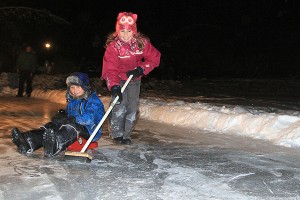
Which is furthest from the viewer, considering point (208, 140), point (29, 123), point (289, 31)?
point (289, 31)

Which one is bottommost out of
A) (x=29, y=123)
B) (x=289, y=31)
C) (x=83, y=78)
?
(x=29, y=123)

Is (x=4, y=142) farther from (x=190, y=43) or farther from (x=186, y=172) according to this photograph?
(x=190, y=43)

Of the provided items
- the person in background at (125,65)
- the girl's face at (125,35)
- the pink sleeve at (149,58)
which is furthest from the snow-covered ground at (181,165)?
the girl's face at (125,35)

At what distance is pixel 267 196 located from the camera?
3.08m

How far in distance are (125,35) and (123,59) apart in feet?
1.01

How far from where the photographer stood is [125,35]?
206 inches

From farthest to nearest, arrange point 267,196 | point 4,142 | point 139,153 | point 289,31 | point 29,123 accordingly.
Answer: point 289,31
point 29,123
point 4,142
point 139,153
point 267,196

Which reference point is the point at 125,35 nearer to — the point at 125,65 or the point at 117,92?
the point at 125,65

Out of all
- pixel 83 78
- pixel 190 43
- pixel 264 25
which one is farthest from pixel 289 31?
pixel 83 78

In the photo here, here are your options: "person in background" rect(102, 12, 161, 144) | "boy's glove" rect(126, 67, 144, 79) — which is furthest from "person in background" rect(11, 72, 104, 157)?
Result: "boy's glove" rect(126, 67, 144, 79)

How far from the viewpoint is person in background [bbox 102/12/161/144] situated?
518 cm

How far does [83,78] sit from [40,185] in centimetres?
183

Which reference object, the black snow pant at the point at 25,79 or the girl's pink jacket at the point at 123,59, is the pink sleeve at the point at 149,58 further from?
the black snow pant at the point at 25,79

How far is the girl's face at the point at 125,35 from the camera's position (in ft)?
17.1
